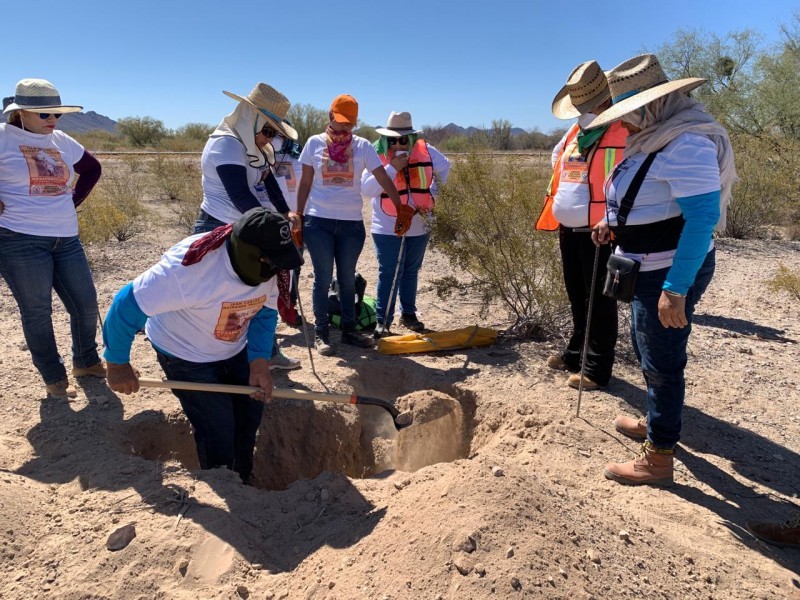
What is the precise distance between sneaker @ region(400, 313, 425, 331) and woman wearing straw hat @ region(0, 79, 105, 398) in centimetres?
265

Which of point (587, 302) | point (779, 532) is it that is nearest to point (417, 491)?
point (779, 532)

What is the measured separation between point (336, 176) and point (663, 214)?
264 centimetres

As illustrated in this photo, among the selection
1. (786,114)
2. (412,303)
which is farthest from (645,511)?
(786,114)

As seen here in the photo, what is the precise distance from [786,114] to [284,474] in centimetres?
1468

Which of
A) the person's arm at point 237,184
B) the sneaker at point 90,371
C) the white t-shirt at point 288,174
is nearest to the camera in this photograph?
the person's arm at point 237,184

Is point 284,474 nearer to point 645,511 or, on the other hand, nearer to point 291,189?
point 645,511

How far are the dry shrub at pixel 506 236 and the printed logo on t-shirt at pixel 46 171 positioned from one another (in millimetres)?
2858

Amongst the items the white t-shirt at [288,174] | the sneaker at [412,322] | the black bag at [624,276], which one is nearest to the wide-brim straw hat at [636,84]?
the black bag at [624,276]

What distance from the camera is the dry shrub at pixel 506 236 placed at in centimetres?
497

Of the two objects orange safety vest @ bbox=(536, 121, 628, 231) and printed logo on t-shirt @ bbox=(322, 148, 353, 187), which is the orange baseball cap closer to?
printed logo on t-shirt @ bbox=(322, 148, 353, 187)

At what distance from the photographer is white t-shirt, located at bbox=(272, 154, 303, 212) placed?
16.8 ft

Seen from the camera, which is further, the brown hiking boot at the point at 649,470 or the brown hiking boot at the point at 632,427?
the brown hiking boot at the point at 632,427

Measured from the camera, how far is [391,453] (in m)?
4.21

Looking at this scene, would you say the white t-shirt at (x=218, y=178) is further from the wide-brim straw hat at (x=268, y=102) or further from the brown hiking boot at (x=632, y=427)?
the brown hiking boot at (x=632, y=427)
